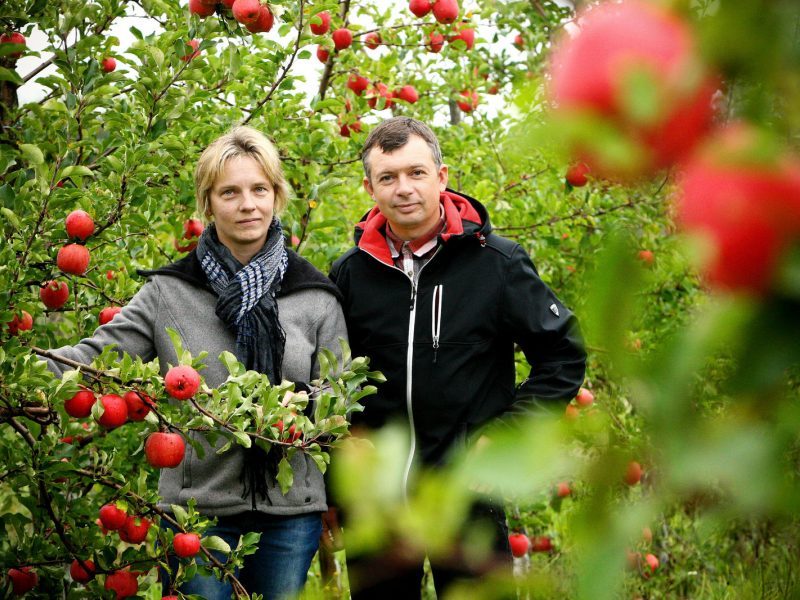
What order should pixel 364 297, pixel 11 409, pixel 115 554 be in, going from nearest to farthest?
pixel 11 409 → pixel 115 554 → pixel 364 297

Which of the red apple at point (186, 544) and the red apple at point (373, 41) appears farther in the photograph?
the red apple at point (373, 41)

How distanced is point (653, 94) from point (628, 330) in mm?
121

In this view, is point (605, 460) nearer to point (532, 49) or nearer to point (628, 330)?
point (628, 330)

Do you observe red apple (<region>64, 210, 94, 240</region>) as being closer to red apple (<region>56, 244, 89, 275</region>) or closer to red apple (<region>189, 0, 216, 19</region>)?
red apple (<region>56, 244, 89, 275</region>)

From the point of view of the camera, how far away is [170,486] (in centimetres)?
232

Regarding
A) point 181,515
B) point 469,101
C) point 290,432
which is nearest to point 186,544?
point 181,515

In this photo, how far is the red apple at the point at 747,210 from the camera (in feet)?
1.18

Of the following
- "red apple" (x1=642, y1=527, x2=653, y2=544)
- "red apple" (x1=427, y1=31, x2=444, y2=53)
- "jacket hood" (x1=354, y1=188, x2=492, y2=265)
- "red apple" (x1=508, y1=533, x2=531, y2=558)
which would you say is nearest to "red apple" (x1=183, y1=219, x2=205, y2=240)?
"jacket hood" (x1=354, y1=188, x2=492, y2=265)

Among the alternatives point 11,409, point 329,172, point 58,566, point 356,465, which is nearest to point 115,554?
point 58,566

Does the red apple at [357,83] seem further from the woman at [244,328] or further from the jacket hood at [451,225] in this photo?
the woman at [244,328]

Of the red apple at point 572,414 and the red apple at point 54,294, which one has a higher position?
the red apple at point 54,294

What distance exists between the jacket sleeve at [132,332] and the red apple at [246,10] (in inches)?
30.7

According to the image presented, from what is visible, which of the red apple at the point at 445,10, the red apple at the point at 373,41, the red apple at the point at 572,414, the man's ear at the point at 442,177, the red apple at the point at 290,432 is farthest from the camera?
the red apple at the point at 373,41

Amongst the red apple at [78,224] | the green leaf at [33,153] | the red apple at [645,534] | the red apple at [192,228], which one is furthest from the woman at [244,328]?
the red apple at [645,534]
